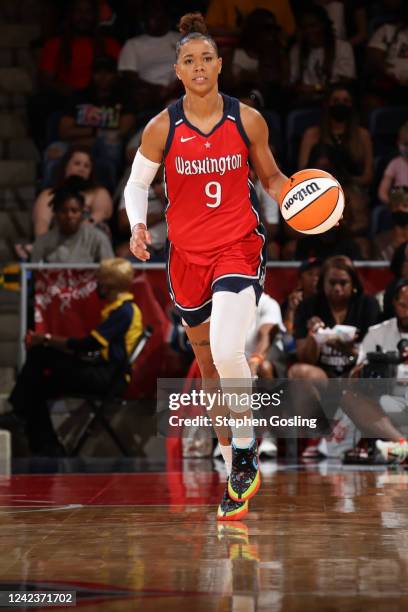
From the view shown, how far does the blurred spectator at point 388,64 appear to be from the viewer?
9859 mm

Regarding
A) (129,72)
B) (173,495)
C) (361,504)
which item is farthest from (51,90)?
(361,504)

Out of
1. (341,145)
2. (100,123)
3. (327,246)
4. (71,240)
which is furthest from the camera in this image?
(100,123)

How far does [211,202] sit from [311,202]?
1.28 ft

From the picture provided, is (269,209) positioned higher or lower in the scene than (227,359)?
higher

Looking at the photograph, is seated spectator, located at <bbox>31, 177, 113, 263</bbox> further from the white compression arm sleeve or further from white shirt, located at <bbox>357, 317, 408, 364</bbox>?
the white compression arm sleeve

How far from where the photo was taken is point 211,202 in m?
4.43

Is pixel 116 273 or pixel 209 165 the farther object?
pixel 116 273

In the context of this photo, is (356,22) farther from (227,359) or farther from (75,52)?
(227,359)

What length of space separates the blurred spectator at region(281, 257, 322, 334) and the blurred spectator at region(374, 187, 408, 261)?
2.13 ft

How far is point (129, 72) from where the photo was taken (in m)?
9.94

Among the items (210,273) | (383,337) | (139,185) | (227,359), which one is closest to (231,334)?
(227,359)

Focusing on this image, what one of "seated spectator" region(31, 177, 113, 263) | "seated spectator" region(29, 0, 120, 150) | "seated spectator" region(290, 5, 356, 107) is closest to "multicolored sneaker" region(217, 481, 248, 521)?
"seated spectator" region(31, 177, 113, 263)

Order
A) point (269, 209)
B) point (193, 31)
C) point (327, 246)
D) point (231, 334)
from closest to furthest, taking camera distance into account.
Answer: point (231, 334) < point (193, 31) < point (327, 246) < point (269, 209)

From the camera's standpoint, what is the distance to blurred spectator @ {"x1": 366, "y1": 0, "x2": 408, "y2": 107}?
32.3 ft
